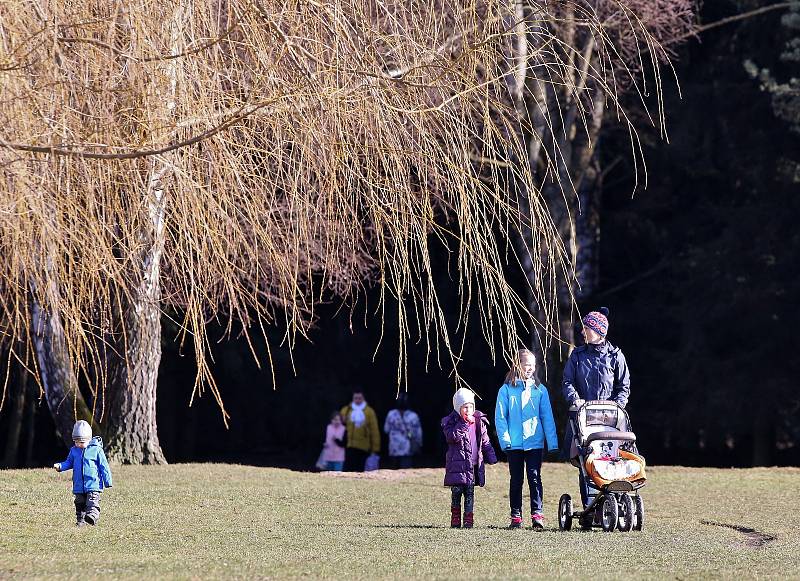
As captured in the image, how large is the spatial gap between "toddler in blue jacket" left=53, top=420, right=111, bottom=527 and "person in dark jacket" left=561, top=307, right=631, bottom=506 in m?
3.80

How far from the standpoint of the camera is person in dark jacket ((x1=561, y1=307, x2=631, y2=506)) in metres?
11.0

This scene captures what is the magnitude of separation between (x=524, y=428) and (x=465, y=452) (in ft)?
1.76

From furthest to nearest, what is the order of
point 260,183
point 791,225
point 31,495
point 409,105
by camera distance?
point 791,225 < point 31,495 < point 260,183 < point 409,105

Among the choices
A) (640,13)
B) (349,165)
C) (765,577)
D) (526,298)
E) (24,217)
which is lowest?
(765,577)

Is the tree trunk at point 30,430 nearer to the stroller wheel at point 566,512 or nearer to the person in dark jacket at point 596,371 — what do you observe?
the stroller wheel at point 566,512

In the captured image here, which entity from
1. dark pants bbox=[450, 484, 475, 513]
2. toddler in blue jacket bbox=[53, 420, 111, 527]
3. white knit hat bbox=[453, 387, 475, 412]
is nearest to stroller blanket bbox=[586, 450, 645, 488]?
white knit hat bbox=[453, 387, 475, 412]

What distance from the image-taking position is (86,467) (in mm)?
11180

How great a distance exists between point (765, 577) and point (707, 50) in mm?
21533

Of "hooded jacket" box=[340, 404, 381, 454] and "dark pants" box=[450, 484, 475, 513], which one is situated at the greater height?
"hooded jacket" box=[340, 404, 381, 454]

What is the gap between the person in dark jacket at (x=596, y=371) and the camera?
11.0 meters

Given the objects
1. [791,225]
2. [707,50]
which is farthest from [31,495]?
[707,50]

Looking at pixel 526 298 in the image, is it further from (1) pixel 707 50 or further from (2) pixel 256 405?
(2) pixel 256 405

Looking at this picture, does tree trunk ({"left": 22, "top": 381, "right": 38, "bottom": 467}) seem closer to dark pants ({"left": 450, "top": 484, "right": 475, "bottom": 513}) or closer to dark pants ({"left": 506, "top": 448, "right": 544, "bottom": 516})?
dark pants ({"left": 450, "top": 484, "right": 475, "bottom": 513})

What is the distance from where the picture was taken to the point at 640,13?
797 inches
